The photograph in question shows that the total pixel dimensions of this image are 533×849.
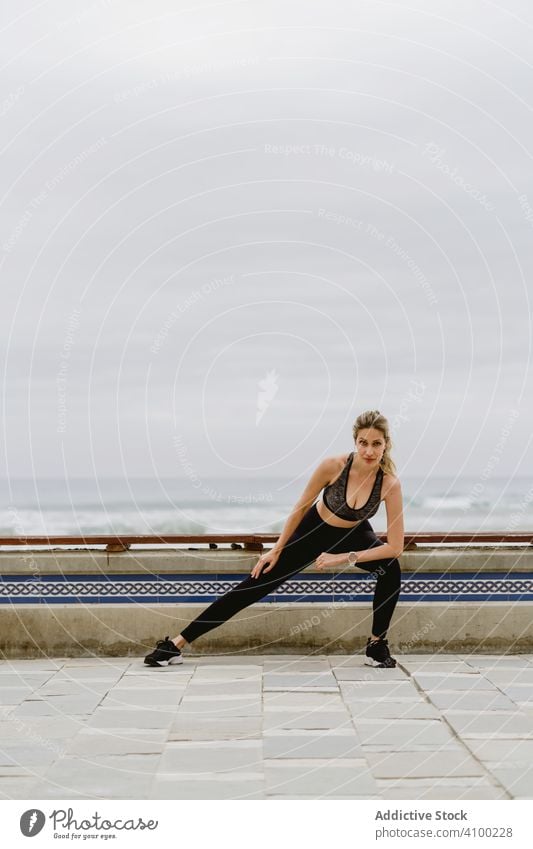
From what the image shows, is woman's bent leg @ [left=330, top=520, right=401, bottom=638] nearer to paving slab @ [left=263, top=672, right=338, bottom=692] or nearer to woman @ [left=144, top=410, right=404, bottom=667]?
woman @ [left=144, top=410, right=404, bottom=667]

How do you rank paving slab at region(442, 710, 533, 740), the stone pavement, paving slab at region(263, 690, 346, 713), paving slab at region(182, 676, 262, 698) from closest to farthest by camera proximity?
the stone pavement < paving slab at region(442, 710, 533, 740) < paving slab at region(263, 690, 346, 713) < paving slab at region(182, 676, 262, 698)

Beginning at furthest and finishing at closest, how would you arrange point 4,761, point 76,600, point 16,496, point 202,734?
point 16,496 → point 76,600 → point 202,734 → point 4,761

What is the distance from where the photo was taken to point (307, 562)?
7559 millimetres

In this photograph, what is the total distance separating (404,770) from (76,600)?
386 cm

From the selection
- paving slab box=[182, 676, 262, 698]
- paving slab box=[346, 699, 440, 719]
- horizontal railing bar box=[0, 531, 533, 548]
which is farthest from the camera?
horizontal railing bar box=[0, 531, 533, 548]

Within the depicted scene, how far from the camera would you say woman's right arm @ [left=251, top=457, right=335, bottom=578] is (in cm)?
737

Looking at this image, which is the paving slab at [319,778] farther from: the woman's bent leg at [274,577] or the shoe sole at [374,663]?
the woman's bent leg at [274,577]

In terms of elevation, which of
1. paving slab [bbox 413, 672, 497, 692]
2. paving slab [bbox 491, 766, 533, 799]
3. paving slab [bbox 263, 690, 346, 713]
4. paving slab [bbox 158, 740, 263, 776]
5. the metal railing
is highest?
the metal railing

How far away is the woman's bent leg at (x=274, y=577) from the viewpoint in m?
7.48

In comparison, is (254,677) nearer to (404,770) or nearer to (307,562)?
(307,562)

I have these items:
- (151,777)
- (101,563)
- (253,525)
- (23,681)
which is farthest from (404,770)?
(253,525)

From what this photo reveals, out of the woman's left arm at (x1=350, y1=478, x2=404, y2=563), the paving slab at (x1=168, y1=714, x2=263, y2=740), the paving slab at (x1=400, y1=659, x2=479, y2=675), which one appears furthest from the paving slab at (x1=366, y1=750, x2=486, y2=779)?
the woman's left arm at (x1=350, y1=478, x2=404, y2=563)
